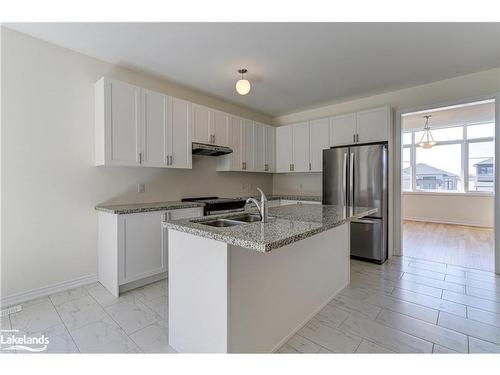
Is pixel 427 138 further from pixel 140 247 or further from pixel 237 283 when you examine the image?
pixel 140 247

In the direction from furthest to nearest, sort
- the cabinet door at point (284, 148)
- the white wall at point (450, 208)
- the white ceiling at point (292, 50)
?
the white wall at point (450, 208), the cabinet door at point (284, 148), the white ceiling at point (292, 50)

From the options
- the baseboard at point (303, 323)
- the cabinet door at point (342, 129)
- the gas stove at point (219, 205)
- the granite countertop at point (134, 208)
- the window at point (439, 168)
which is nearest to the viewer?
the baseboard at point (303, 323)

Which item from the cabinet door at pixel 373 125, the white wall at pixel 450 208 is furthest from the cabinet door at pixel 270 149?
the white wall at pixel 450 208

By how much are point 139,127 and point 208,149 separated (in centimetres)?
99

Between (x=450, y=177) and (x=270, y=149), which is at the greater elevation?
(x=270, y=149)

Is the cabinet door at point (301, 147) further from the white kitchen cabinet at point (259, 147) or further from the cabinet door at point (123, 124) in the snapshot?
the cabinet door at point (123, 124)

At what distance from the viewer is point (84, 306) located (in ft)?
7.27

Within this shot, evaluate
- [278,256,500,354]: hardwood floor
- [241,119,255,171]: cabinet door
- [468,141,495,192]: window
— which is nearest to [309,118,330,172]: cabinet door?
[241,119,255,171]: cabinet door

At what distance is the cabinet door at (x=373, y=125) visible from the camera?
3552mm

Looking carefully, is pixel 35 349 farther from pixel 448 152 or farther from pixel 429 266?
pixel 448 152

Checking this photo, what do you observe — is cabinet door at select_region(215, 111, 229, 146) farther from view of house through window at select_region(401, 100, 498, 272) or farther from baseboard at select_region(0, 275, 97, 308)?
view of house through window at select_region(401, 100, 498, 272)

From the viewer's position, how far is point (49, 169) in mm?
2455

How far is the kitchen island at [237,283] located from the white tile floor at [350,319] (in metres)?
0.21

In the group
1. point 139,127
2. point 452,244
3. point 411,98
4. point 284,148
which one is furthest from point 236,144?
point 452,244
